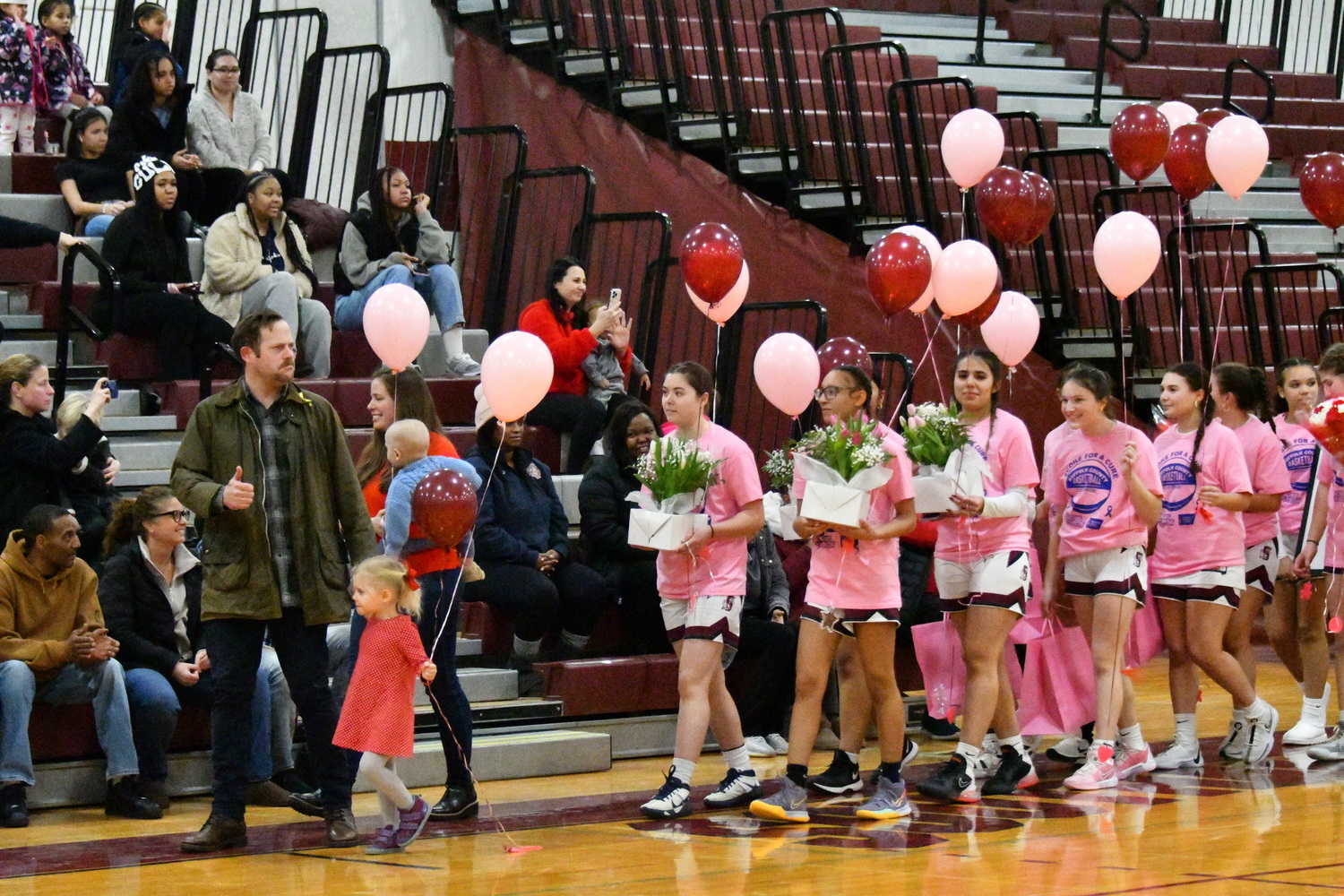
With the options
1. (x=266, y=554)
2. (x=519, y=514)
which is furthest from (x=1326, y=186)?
(x=266, y=554)

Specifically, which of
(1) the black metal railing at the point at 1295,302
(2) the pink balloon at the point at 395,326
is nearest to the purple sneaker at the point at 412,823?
(2) the pink balloon at the point at 395,326

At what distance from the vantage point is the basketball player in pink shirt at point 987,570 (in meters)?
6.30

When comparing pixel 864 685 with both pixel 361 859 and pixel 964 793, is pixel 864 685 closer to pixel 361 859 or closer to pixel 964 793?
pixel 964 793

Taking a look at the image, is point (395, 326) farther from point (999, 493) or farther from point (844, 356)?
point (999, 493)

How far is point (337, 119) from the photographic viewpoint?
1147 centimetres

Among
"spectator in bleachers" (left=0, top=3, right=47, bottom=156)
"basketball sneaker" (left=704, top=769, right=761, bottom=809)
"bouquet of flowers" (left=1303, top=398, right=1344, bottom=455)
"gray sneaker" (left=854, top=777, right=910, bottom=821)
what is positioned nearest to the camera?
"gray sneaker" (left=854, top=777, right=910, bottom=821)

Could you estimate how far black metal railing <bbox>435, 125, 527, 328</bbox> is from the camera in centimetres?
1110

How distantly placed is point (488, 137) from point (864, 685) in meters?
5.79

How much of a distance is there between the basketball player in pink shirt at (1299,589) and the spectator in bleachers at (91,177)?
18.7 ft

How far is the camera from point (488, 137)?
11227mm

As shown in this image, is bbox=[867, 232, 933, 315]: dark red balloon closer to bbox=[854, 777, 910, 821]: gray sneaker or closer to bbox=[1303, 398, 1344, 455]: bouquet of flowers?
bbox=[1303, 398, 1344, 455]: bouquet of flowers

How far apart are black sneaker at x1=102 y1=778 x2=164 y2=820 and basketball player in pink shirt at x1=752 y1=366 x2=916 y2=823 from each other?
81.3 inches

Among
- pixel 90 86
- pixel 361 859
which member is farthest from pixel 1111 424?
pixel 90 86

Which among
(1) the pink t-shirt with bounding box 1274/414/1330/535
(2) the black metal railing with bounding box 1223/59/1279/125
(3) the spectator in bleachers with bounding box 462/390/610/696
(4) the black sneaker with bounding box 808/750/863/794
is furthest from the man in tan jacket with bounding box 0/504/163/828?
(2) the black metal railing with bounding box 1223/59/1279/125
